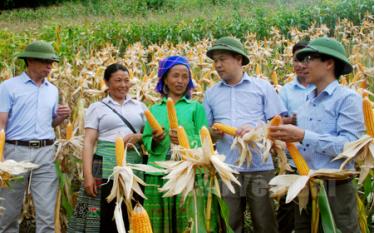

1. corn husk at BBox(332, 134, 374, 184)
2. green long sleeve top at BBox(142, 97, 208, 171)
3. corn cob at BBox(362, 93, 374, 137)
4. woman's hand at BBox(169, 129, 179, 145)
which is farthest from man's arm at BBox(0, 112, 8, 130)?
corn cob at BBox(362, 93, 374, 137)

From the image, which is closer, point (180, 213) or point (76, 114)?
point (180, 213)

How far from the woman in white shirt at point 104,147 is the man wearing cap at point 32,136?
0.30 meters

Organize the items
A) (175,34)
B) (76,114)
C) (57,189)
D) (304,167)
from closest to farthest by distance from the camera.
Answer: (304,167)
(57,189)
(76,114)
(175,34)

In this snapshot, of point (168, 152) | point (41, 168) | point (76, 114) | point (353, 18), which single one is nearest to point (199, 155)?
point (168, 152)

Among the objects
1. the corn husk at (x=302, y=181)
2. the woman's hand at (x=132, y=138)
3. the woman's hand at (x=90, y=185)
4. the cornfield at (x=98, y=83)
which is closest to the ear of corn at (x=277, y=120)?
the corn husk at (x=302, y=181)

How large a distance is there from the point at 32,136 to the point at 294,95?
78.4 inches

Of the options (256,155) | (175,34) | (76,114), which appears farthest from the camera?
(175,34)

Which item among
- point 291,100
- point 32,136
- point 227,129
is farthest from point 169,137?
point 32,136

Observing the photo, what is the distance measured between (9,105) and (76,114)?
1233 millimetres

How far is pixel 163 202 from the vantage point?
12.4 ft

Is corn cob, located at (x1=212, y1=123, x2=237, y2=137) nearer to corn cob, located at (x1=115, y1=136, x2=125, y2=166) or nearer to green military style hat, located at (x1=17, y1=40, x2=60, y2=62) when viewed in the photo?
corn cob, located at (x1=115, y1=136, x2=125, y2=166)

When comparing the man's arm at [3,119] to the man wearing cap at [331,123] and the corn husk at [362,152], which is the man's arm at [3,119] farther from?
the corn husk at [362,152]

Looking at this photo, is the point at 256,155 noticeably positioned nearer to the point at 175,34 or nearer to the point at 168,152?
the point at 168,152

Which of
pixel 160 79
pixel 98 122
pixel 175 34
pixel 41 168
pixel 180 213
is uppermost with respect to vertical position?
pixel 175 34
